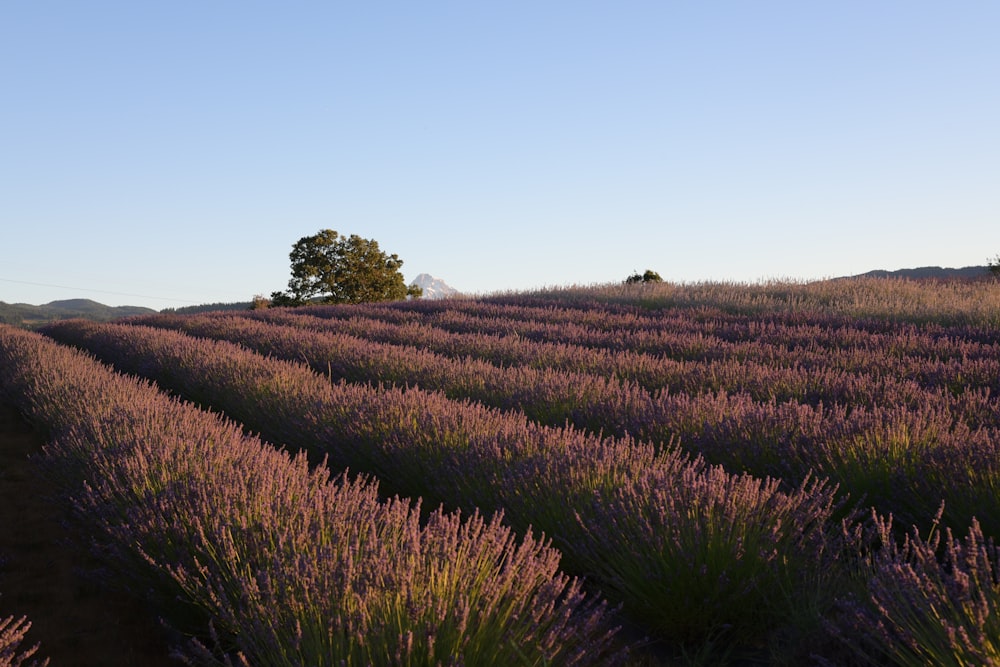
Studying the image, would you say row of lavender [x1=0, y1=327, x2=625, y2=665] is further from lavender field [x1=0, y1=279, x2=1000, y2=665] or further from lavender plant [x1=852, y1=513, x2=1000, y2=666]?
lavender plant [x1=852, y1=513, x2=1000, y2=666]

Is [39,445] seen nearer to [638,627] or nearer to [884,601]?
[638,627]

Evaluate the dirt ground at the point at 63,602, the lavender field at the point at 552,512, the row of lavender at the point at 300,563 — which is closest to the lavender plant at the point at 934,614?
the lavender field at the point at 552,512

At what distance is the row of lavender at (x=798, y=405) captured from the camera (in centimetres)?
326

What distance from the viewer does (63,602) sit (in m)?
3.09

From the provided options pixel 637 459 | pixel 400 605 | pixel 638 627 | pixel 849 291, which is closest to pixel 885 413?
pixel 637 459

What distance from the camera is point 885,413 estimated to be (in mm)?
3998

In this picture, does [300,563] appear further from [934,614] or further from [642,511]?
[934,614]

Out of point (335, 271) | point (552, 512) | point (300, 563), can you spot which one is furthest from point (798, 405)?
point (335, 271)

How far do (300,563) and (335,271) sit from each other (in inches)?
1336

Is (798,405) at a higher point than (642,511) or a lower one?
higher

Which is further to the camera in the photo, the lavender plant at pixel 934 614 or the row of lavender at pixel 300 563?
the row of lavender at pixel 300 563

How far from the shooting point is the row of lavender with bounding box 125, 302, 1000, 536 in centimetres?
326

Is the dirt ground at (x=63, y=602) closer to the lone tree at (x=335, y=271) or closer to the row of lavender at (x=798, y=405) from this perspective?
the row of lavender at (x=798, y=405)

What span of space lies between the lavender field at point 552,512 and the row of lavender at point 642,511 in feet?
0.05
